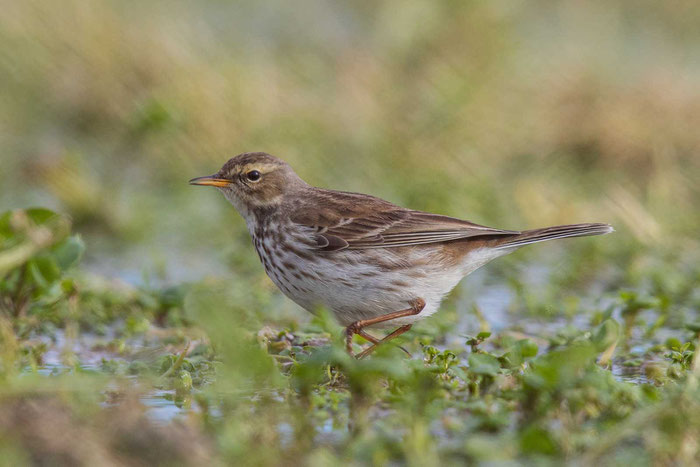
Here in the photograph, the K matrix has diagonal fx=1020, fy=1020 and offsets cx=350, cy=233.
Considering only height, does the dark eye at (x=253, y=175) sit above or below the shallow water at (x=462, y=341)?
above

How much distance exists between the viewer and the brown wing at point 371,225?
6.37 m

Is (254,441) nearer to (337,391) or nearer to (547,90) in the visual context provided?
(337,391)

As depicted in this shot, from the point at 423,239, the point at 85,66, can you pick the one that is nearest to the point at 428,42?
the point at 85,66

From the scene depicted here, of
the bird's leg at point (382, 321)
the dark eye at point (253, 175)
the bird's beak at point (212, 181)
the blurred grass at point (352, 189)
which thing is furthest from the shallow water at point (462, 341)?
the dark eye at point (253, 175)

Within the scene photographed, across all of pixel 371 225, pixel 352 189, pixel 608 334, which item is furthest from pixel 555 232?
pixel 352 189

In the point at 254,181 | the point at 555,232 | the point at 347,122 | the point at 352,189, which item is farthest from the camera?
the point at 347,122

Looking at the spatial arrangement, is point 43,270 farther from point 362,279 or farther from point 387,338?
point 387,338

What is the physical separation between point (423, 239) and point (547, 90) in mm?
6878

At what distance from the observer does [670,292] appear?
7887 millimetres

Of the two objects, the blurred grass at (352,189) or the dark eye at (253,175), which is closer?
the blurred grass at (352,189)

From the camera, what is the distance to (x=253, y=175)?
23.1 feet

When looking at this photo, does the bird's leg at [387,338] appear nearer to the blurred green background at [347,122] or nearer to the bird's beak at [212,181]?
the bird's beak at [212,181]

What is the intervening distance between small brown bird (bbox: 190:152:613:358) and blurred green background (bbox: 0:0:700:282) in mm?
2912

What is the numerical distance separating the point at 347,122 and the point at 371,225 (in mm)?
5867
